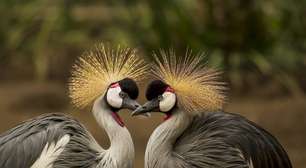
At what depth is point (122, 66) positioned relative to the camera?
407 cm

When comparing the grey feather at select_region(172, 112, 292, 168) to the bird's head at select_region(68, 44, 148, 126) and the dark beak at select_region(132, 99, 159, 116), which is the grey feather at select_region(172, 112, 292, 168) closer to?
the dark beak at select_region(132, 99, 159, 116)

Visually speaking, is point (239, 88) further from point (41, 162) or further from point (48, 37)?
point (41, 162)

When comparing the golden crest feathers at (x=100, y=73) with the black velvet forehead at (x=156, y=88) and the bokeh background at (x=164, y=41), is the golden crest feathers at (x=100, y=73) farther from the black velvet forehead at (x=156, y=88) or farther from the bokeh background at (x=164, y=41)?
the bokeh background at (x=164, y=41)

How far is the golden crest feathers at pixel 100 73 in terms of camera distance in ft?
13.3

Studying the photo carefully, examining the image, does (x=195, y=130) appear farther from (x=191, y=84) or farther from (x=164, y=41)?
(x=164, y=41)

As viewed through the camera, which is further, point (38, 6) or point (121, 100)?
point (38, 6)

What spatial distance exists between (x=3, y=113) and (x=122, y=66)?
109 inches

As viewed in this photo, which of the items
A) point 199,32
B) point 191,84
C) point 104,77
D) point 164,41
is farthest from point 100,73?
point 199,32

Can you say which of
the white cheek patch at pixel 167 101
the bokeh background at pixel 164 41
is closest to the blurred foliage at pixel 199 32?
the bokeh background at pixel 164 41

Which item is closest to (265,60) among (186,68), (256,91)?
(256,91)

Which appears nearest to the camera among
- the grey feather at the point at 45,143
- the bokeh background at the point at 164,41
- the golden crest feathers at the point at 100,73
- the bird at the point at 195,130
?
the grey feather at the point at 45,143

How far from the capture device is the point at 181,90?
398 cm

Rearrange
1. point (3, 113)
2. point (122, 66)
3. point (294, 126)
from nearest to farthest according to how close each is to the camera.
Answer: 1. point (122, 66)
2. point (294, 126)
3. point (3, 113)

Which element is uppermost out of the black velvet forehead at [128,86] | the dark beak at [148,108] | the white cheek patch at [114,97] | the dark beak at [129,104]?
the black velvet forehead at [128,86]
